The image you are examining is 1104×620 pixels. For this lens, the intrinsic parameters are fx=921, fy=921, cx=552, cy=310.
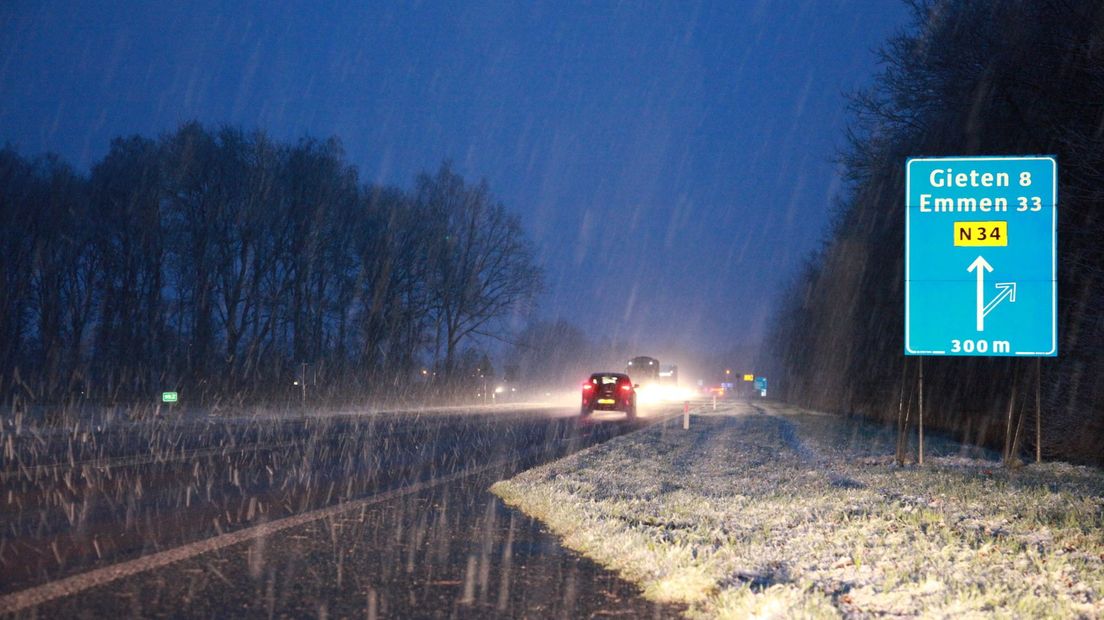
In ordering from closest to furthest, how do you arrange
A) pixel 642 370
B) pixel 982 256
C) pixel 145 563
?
pixel 145 563 < pixel 982 256 < pixel 642 370

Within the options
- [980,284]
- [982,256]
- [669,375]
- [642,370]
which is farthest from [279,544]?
[669,375]

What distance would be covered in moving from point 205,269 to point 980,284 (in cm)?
3880

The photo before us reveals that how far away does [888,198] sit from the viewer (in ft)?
88.4

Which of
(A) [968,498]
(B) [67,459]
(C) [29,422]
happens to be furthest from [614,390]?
(A) [968,498]

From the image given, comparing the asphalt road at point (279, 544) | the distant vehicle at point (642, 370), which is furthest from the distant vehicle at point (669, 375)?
the asphalt road at point (279, 544)

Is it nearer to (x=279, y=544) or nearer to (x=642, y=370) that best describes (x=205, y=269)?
(x=279, y=544)

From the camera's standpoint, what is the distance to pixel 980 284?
13.8 metres

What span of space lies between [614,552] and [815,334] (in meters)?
53.4

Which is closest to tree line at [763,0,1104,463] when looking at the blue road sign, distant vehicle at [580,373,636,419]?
the blue road sign

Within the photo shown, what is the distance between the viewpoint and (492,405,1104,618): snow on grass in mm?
5895

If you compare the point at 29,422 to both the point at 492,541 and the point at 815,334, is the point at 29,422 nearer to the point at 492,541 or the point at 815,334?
the point at 492,541

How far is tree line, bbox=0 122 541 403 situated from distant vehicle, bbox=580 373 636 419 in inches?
466

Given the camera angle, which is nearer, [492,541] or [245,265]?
[492,541]

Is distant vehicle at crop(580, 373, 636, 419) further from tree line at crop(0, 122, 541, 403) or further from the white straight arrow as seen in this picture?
the white straight arrow
